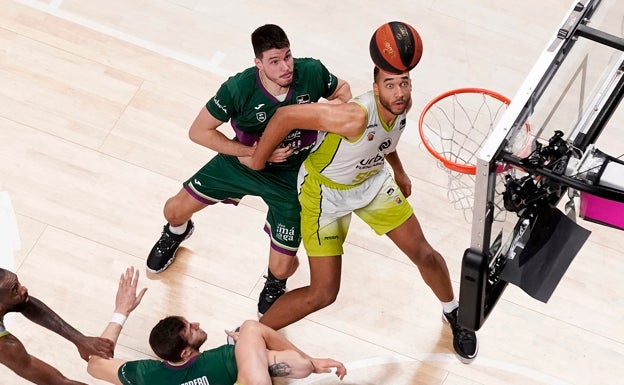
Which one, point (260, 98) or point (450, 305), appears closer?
point (260, 98)

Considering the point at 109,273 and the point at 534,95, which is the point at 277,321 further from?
the point at 534,95

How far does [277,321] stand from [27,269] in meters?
1.62

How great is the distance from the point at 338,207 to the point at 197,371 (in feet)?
3.66

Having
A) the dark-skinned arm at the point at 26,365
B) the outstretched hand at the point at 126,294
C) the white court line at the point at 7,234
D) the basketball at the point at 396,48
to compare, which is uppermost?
the basketball at the point at 396,48

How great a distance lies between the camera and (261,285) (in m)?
6.28

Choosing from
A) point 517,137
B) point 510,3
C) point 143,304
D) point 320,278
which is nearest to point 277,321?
point 320,278

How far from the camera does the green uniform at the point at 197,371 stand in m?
5.14

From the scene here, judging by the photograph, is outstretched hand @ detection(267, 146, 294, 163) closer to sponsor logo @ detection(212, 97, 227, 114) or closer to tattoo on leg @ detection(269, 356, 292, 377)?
sponsor logo @ detection(212, 97, 227, 114)

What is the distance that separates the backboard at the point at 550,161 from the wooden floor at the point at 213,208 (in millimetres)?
1038

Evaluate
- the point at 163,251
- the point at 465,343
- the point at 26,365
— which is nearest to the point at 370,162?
the point at 465,343

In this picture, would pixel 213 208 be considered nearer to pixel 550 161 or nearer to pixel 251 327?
pixel 251 327

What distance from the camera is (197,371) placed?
5148 mm

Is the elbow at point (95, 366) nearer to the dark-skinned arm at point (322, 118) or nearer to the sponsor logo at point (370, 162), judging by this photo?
the dark-skinned arm at point (322, 118)

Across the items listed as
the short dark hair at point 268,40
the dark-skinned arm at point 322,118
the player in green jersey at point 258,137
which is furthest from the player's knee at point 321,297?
the short dark hair at point 268,40
